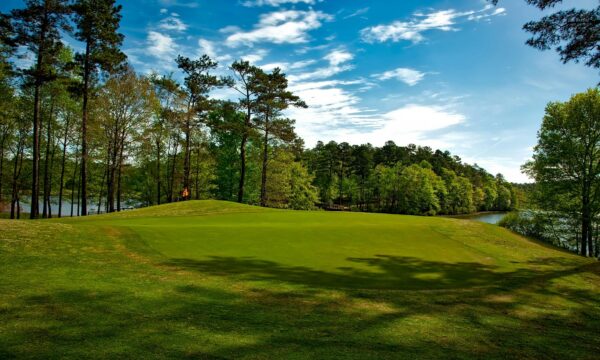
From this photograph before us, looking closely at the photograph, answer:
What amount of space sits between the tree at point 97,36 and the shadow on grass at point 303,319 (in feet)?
86.7

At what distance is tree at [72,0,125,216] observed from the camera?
27.7 meters

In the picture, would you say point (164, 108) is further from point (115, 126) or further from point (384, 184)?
point (384, 184)

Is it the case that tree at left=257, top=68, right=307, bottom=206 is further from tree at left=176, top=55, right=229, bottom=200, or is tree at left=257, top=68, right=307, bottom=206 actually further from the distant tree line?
the distant tree line

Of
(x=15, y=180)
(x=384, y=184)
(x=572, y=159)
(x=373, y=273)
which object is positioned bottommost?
(x=373, y=273)

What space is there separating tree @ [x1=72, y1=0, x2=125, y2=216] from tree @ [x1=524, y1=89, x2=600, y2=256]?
41991mm

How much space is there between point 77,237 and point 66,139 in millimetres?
37214

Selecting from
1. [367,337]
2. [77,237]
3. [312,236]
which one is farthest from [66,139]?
[367,337]

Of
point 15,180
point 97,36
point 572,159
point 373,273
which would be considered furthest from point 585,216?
point 15,180

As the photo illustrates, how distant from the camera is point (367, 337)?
19.2ft

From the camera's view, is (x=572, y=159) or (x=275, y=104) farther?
(x=275, y=104)

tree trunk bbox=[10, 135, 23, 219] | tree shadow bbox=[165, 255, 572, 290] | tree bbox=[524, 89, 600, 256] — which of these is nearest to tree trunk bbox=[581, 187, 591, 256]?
tree bbox=[524, 89, 600, 256]

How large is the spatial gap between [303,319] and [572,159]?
37.6 m

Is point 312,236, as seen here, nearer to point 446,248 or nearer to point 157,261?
point 446,248

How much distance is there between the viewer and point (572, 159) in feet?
108
